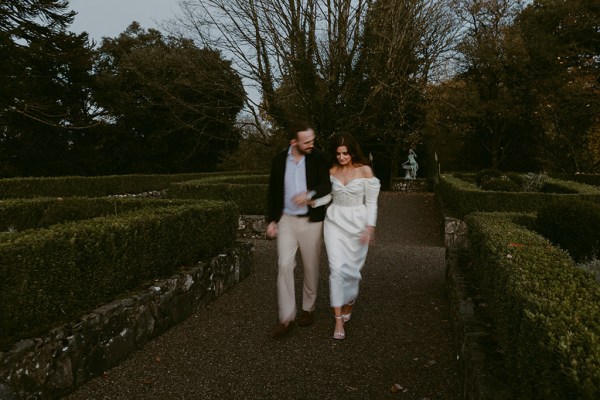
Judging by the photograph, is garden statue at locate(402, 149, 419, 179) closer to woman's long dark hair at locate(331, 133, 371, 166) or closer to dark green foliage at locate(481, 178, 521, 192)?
dark green foliage at locate(481, 178, 521, 192)

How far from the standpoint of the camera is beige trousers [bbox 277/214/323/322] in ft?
14.3

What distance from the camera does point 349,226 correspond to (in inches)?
172

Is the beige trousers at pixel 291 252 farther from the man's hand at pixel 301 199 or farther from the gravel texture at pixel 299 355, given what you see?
the gravel texture at pixel 299 355

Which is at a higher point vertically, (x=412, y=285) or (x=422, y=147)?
(x=422, y=147)

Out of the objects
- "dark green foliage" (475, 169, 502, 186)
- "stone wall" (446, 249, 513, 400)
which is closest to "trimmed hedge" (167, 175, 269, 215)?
"stone wall" (446, 249, 513, 400)

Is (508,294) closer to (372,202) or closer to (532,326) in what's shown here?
(532,326)

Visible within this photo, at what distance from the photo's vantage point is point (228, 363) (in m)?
3.83

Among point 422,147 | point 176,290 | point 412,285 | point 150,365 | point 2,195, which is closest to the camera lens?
point 150,365

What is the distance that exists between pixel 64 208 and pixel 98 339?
10.7 feet

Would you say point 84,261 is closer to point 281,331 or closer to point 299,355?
point 281,331

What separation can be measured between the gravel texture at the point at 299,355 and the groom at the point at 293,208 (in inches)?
15.8

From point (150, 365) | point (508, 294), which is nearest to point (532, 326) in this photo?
point (508, 294)

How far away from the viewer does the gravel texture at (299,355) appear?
3369 mm

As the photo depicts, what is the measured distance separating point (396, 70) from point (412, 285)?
11.3 m
